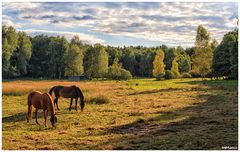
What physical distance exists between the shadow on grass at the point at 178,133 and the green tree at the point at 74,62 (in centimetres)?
4415

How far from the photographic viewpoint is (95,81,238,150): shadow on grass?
10055 millimetres

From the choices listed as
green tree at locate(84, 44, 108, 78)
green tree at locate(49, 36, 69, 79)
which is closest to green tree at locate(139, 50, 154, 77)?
green tree at locate(49, 36, 69, 79)

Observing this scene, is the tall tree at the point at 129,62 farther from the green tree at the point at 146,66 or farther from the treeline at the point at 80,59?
the treeline at the point at 80,59

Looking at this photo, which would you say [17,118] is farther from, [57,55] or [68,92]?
[57,55]

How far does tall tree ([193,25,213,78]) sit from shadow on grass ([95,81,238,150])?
111ft

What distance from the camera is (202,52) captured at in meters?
49.6

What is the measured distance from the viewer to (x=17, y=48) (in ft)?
204

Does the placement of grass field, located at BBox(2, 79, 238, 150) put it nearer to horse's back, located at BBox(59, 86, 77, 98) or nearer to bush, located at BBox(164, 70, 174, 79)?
horse's back, located at BBox(59, 86, 77, 98)

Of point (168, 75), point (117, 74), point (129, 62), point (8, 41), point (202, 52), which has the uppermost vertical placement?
point (8, 41)

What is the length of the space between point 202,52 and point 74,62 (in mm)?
22185

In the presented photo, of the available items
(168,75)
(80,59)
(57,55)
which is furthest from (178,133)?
(57,55)

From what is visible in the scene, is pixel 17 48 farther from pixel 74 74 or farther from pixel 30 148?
pixel 30 148

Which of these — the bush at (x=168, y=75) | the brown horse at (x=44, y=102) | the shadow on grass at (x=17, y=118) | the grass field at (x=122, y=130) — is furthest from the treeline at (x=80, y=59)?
the brown horse at (x=44, y=102)

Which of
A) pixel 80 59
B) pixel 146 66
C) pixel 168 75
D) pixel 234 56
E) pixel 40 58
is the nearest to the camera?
pixel 234 56
